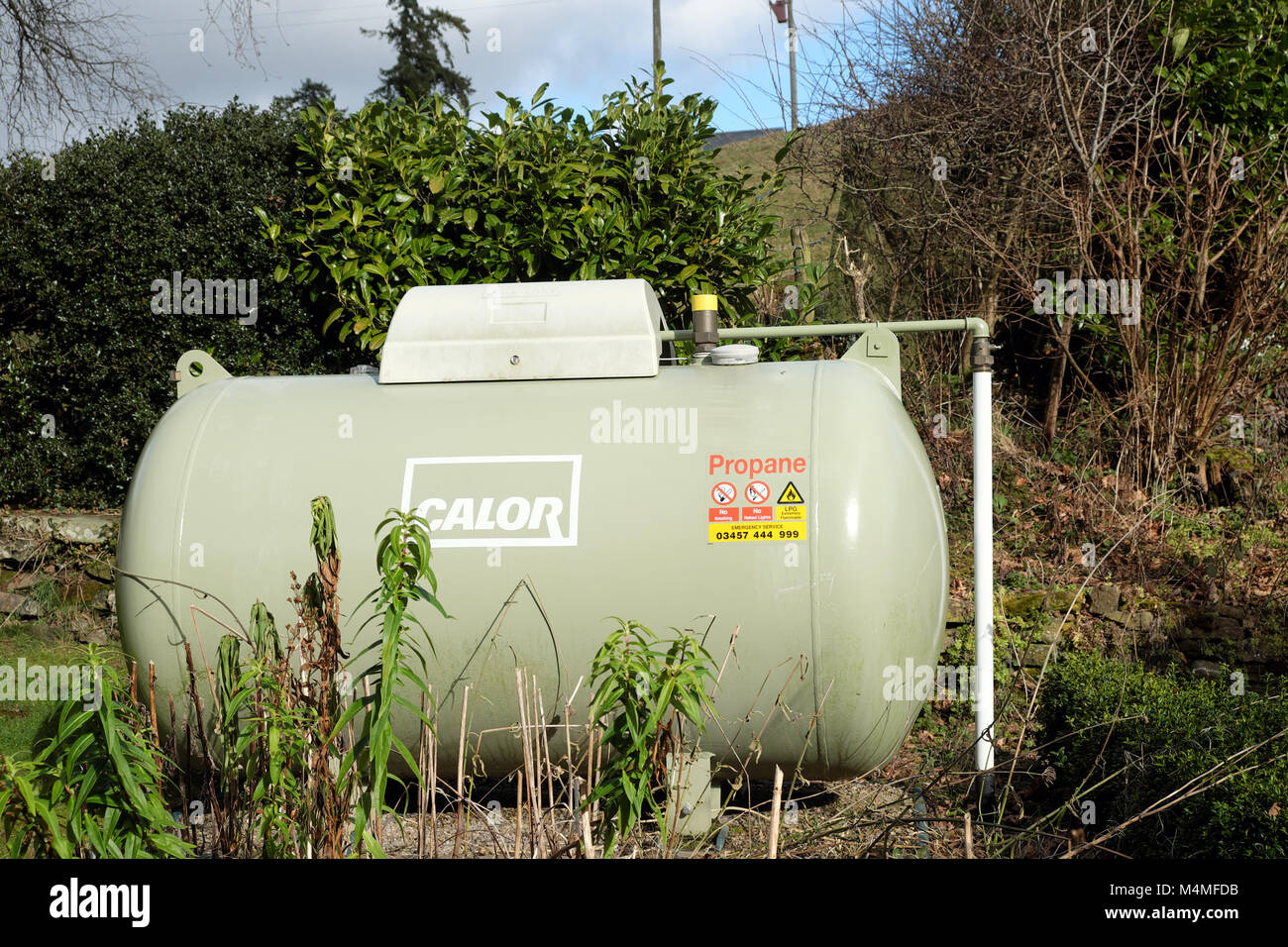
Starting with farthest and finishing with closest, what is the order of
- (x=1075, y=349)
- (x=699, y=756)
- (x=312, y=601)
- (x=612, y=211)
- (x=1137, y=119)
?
(x=1075, y=349) → (x=1137, y=119) → (x=612, y=211) → (x=699, y=756) → (x=312, y=601)

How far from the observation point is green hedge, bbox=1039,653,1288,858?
325 centimetres

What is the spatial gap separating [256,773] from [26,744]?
3.03 m

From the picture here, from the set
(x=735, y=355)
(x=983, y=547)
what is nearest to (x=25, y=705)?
(x=735, y=355)

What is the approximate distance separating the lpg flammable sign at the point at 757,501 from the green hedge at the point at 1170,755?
1.22m

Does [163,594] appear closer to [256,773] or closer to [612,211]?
[256,773]

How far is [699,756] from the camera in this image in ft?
12.5

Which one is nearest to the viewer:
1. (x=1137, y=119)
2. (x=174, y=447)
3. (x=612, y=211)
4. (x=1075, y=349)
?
(x=174, y=447)

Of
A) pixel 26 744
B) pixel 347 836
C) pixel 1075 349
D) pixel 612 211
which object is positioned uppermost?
pixel 612 211

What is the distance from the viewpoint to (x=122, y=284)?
6734mm

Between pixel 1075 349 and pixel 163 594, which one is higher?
pixel 1075 349

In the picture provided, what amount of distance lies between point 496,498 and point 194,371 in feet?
5.59

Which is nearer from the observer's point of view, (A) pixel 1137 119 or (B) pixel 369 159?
(B) pixel 369 159

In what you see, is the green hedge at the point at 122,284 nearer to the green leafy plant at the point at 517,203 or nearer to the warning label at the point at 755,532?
the green leafy plant at the point at 517,203

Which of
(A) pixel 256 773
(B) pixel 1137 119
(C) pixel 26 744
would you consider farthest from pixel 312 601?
(B) pixel 1137 119
